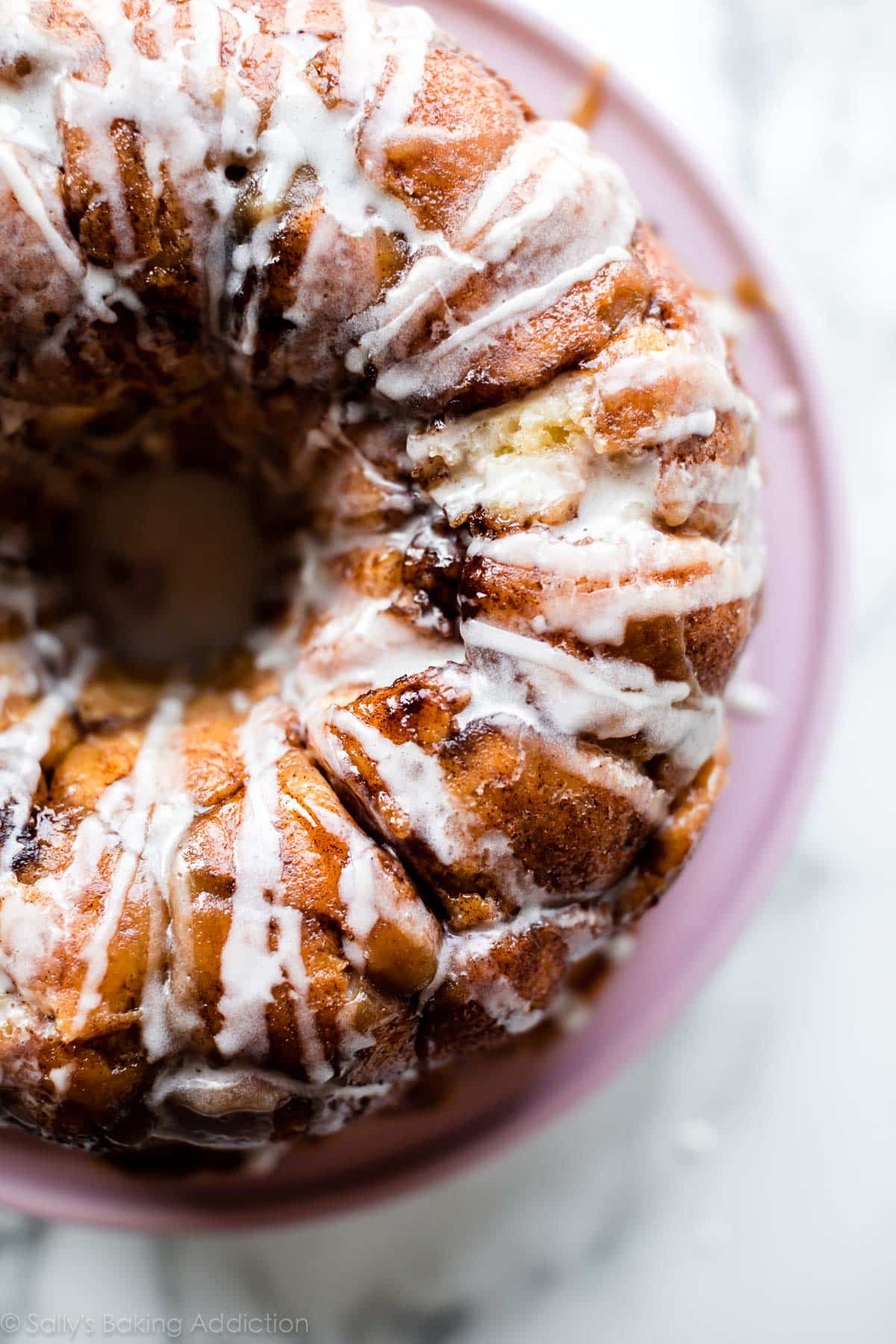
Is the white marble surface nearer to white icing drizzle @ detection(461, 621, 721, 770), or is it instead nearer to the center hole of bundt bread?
white icing drizzle @ detection(461, 621, 721, 770)

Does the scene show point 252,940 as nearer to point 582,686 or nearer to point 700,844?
point 582,686

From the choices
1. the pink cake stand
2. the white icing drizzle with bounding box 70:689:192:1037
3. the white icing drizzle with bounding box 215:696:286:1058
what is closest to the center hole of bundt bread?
the white icing drizzle with bounding box 70:689:192:1037

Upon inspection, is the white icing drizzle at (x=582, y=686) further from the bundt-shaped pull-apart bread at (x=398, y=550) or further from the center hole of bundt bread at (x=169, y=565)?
the center hole of bundt bread at (x=169, y=565)

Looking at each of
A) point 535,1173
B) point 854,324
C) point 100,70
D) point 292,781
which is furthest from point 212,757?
point 854,324

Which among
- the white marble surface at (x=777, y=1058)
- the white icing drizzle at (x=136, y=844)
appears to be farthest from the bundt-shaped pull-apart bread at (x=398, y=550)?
the white marble surface at (x=777, y=1058)

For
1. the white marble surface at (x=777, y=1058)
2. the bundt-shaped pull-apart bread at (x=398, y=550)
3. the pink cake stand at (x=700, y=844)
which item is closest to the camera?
the bundt-shaped pull-apart bread at (x=398, y=550)
